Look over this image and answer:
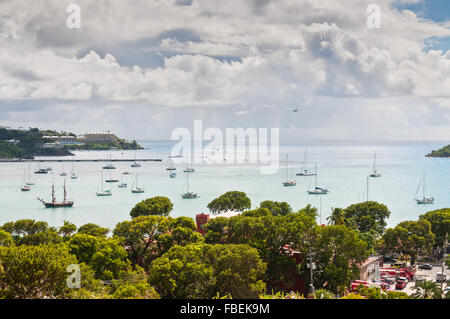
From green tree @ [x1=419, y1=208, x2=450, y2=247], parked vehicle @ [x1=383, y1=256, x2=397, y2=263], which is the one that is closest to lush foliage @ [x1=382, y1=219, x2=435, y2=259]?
parked vehicle @ [x1=383, y1=256, x2=397, y2=263]

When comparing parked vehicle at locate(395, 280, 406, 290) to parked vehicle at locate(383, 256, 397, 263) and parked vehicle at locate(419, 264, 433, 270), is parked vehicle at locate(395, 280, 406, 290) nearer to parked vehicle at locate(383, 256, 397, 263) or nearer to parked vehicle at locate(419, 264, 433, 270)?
parked vehicle at locate(419, 264, 433, 270)

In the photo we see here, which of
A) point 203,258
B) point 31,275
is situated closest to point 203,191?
point 203,258

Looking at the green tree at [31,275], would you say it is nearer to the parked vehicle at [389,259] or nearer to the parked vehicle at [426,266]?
the parked vehicle at [426,266]

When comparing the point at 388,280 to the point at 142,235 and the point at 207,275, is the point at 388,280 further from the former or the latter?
the point at 142,235

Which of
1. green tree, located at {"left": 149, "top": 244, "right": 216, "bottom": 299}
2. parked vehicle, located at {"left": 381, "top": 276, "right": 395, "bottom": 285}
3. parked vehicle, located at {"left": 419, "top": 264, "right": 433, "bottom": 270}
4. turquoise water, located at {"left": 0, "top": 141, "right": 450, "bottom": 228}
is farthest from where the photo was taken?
turquoise water, located at {"left": 0, "top": 141, "right": 450, "bottom": 228}

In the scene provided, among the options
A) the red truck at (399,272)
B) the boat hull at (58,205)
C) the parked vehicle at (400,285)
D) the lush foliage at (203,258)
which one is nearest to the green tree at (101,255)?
the lush foliage at (203,258)
